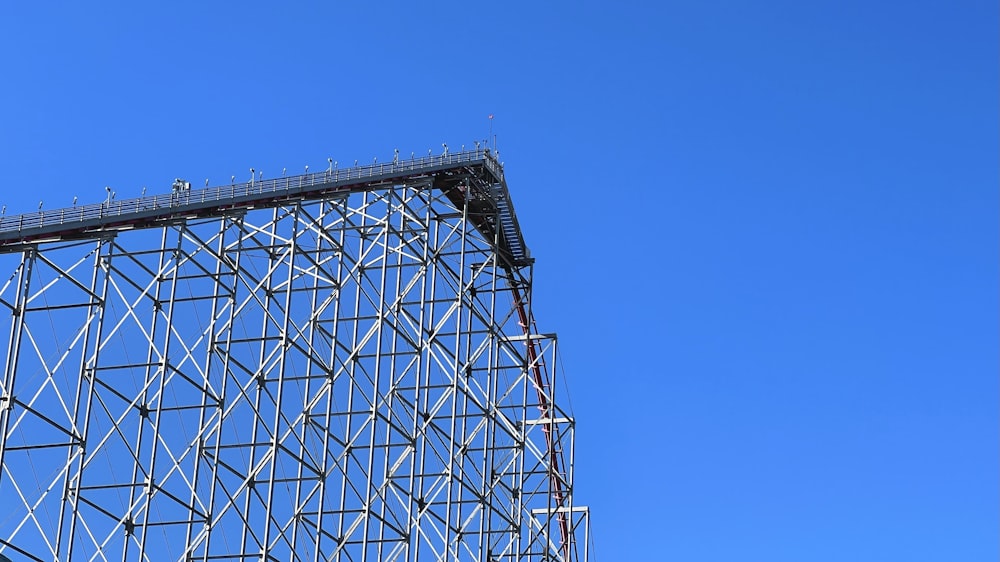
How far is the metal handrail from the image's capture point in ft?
91.1

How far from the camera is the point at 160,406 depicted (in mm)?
29469

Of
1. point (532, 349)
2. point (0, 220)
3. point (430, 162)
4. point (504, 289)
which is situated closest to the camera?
point (0, 220)

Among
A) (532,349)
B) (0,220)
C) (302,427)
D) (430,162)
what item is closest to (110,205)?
(0,220)

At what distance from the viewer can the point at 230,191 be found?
101ft

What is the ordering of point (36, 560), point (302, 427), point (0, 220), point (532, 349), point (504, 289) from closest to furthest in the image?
1. point (36, 560)
2. point (0, 220)
3. point (302, 427)
4. point (504, 289)
5. point (532, 349)

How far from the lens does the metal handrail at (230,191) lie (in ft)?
91.1

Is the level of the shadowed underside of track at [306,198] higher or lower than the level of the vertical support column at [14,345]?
higher

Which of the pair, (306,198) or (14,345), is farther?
(306,198)

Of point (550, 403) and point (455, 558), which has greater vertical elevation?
point (550, 403)

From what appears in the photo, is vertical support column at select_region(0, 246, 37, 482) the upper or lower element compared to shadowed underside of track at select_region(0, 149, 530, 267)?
lower

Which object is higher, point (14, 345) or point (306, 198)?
point (306, 198)

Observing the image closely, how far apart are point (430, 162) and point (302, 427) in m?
6.23

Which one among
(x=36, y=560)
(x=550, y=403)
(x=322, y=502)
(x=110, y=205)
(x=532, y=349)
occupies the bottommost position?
(x=36, y=560)

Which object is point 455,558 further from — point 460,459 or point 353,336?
point 353,336
